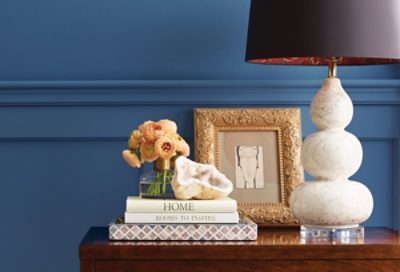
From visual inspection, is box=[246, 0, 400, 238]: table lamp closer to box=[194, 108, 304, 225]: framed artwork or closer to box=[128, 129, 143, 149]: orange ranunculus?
box=[194, 108, 304, 225]: framed artwork

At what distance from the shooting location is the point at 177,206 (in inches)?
69.2

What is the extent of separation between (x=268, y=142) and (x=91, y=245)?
570 millimetres

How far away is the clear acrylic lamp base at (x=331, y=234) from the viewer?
5.89 ft

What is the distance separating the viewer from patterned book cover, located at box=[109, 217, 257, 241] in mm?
1748

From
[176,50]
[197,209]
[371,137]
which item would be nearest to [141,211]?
[197,209]

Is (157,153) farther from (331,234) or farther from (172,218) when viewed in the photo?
(331,234)

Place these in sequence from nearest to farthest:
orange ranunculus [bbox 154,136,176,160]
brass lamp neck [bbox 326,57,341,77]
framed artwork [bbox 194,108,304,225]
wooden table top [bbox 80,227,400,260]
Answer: wooden table top [bbox 80,227,400,260] → orange ranunculus [bbox 154,136,176,160] → brass lamp neck [bbox 326,57,341,77] → framed artwork [bbox 194,108,304,225]

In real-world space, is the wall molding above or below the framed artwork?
above

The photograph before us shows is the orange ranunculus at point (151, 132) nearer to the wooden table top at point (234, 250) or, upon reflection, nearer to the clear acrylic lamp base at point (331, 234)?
the wooden table top at point (234, 250)

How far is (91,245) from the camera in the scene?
5.61ft

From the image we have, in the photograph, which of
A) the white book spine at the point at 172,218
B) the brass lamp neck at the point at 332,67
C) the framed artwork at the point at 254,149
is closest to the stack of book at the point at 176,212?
the white book spine at the point at 172,218

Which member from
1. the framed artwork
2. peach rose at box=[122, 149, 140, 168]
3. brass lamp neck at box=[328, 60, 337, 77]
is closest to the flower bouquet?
peach rose at box=[122, 149, 140, 168]

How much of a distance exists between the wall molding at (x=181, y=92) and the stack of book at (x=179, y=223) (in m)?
0.43

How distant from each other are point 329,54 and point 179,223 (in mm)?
457
